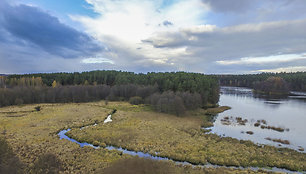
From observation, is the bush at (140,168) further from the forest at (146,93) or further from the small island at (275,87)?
the small island at (275,87)

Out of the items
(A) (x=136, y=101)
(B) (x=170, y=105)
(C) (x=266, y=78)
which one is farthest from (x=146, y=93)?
(C) (x=266, y=78)

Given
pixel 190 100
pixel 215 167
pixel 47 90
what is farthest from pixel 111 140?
pixel 47 90

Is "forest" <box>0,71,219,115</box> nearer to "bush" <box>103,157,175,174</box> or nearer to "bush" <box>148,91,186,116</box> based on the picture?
"bush" <box>148,91,186,116</box>

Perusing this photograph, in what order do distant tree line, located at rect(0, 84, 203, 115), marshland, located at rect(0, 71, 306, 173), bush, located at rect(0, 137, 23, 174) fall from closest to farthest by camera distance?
bush, located at rect(0, 137, 23, 174)
marshland, located at rect(0, 71, 306, 173)
distant tree line, located at rect(0, 84, 203, 115)

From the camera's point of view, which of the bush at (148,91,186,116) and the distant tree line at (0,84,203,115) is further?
the distant tree line at (0,84,203,115)

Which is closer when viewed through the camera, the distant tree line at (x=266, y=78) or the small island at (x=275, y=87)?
the small island at (x=275, y=87)

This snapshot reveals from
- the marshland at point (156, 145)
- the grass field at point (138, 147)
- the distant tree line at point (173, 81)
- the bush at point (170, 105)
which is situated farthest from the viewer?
the distant tree line at point (173, 81)

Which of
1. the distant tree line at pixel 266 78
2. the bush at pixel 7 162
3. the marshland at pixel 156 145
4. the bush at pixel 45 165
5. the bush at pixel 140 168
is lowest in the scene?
the marshland at pixel 156 145

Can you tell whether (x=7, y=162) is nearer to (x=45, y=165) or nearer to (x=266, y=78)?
(x=45, y=165)

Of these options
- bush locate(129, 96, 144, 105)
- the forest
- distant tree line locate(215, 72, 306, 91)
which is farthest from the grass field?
distant tree line locate(215, 72, 306, 91)

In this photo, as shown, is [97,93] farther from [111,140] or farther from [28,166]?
[28,166]

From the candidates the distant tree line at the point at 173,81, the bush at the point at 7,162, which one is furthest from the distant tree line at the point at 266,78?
the bush at the point at 7,162

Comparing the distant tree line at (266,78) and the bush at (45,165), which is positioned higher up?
the distant tree line at (266,78)
